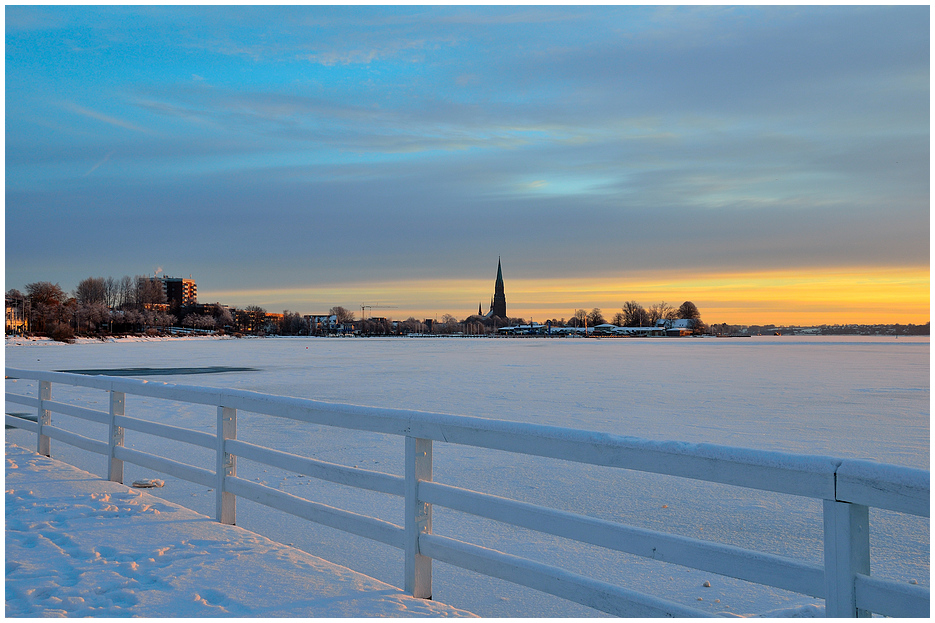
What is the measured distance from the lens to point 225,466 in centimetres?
605

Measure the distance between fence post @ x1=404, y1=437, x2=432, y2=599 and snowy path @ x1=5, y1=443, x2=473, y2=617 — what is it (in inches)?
4.6

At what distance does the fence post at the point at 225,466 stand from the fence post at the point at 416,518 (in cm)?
230

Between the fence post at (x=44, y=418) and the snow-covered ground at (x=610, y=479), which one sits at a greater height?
the fence post at (x=44, y=418)

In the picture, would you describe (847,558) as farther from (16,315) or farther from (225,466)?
(16,315)

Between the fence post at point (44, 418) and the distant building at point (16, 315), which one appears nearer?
the fence post at point (44, 418)

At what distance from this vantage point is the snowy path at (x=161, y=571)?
4.11 meters

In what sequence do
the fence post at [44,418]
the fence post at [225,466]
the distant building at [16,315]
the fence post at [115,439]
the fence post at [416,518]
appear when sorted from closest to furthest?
the fence post at [416,518]
the fence post at [225,466]
the fence post at [115,439]
the fence post at [44,418]
the distant building at [16,315]

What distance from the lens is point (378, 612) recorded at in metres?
4.06

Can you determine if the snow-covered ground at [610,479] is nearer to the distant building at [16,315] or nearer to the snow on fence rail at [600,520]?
the snow on fence rail at [600,520]

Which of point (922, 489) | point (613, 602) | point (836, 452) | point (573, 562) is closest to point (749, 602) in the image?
point (573, 562)

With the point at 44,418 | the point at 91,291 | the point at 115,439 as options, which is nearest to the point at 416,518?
the point at 115,439

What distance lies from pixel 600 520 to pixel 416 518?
1350 millimetres

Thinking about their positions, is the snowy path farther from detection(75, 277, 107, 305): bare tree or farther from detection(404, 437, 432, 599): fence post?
detection(75, 277, 107, 305): bare tree

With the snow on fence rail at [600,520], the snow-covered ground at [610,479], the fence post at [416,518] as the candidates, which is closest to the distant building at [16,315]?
the snow-covered ground at [610,479]
